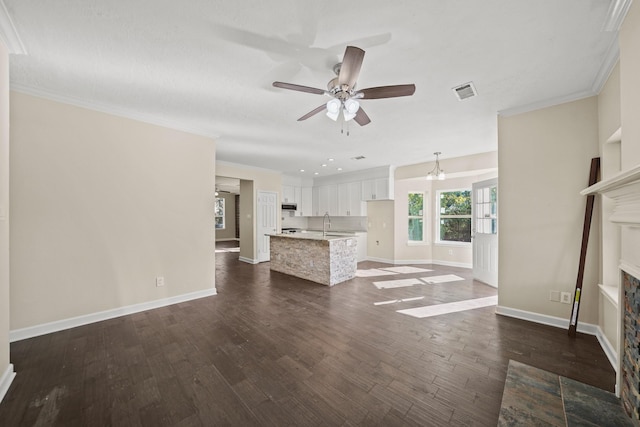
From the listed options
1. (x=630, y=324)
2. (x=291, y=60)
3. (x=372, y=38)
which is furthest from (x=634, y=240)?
(x=291, y=60)

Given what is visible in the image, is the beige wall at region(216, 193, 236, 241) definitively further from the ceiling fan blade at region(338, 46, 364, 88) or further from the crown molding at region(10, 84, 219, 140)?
the ceiling fan blade at region(338, 46, 364, 88)

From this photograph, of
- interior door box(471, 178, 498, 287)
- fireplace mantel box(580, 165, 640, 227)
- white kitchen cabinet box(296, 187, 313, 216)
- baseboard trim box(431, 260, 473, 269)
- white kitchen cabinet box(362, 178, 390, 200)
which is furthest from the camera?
white kitchen cabinet box(296, 187, 313, 216)

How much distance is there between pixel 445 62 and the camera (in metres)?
2.20

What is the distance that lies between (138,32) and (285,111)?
5.43 feet

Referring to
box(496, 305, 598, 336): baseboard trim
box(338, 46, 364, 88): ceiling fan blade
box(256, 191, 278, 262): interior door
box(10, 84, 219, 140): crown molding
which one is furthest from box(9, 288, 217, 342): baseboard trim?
box(496, 305, 598, 336): baseboard trim

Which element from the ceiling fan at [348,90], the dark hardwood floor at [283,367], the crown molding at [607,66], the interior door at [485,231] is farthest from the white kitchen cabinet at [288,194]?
the crown molding at [607,66]

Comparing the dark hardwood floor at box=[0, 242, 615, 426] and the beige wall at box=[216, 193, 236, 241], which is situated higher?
the beige wall at box=[216, 193, 236, 241]

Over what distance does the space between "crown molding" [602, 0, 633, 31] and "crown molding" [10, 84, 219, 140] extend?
4.39m

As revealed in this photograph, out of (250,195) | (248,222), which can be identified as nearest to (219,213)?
(248,222)

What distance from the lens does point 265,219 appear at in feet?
23.4

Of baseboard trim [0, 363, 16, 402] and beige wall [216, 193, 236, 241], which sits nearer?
baseboard trim [0, 363, 16, 402]

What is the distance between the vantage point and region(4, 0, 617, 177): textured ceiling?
166 centimetres

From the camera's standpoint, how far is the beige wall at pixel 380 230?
6977 mm

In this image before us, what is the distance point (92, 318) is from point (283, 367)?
261 centimetres
